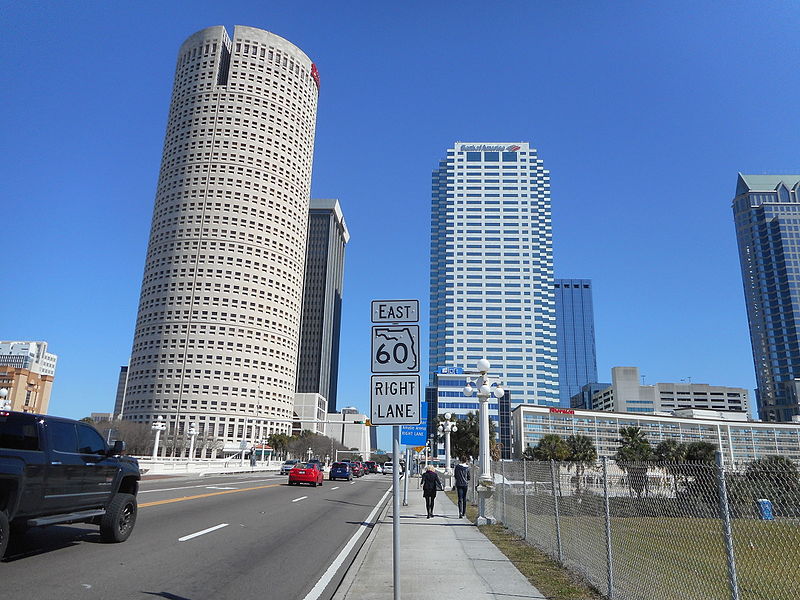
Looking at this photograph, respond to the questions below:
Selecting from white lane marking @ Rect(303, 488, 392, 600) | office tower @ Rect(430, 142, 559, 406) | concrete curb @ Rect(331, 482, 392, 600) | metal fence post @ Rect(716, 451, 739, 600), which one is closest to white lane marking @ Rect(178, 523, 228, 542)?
white lane marking @ Rect(303, 488, 392, 600)

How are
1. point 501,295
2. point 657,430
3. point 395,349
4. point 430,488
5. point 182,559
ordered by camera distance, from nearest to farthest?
point 395,349
point 182,559
point 430,488
point 657,430
point 501,295

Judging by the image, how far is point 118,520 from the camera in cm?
1026

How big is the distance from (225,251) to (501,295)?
88636 millimetres

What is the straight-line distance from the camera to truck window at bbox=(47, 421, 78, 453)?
8.85m

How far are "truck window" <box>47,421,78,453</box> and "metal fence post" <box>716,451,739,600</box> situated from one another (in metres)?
9.00

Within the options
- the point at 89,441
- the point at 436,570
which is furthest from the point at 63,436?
the point at 436,570

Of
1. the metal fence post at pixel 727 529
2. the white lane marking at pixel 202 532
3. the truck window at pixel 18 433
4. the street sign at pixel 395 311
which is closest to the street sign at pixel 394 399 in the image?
the street sign at pixel 395 311

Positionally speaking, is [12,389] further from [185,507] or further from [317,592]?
[317,592]

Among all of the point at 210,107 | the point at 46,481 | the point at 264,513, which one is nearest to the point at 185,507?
the point at 264,513

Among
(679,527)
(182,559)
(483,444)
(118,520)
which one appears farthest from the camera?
(483,444)

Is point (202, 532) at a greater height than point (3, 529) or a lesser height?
lesser

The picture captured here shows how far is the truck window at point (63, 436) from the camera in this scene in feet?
29.0

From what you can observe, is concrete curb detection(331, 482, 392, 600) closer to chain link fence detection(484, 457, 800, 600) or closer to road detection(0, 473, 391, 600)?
Answer: road detection(0, 473, 391, 600)

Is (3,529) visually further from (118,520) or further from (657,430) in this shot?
(657,430)
